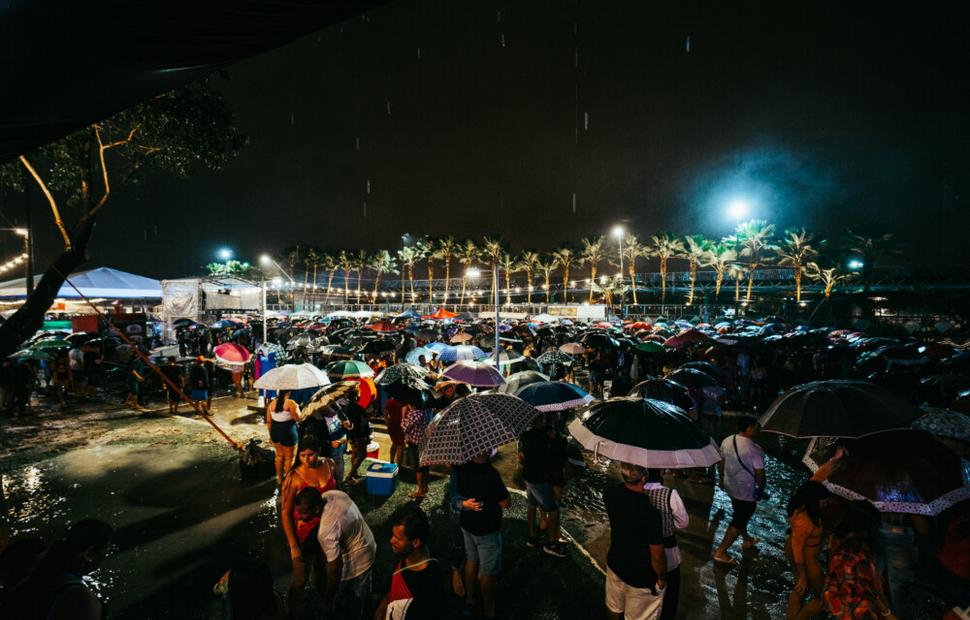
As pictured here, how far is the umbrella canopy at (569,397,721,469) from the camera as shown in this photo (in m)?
3.54

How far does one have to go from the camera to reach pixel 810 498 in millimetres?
3555

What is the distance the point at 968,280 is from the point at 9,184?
69.8m

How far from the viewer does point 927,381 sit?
8477mm

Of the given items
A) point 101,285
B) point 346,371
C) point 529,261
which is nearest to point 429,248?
point 529,261

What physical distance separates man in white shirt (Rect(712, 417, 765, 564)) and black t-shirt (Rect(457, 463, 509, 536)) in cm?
295

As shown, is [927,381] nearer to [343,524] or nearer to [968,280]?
[343,524]

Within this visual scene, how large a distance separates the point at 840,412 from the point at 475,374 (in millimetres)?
5162

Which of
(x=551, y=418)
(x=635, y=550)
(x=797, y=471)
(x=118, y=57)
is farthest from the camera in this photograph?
(x=797, y=471)

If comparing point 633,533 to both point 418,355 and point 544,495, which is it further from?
point 418,355

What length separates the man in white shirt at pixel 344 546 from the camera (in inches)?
136

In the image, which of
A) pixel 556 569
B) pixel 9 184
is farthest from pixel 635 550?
pixel 9 184

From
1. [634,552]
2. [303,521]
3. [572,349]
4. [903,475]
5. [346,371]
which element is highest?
[903,475]

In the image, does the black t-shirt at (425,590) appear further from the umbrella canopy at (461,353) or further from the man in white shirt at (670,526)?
the umbrella canopy at (461,353)

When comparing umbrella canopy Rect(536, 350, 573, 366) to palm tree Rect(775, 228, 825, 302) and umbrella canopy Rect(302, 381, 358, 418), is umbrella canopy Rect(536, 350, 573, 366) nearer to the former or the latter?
umbrella canopy Rect(302, 381, 358, 418)
